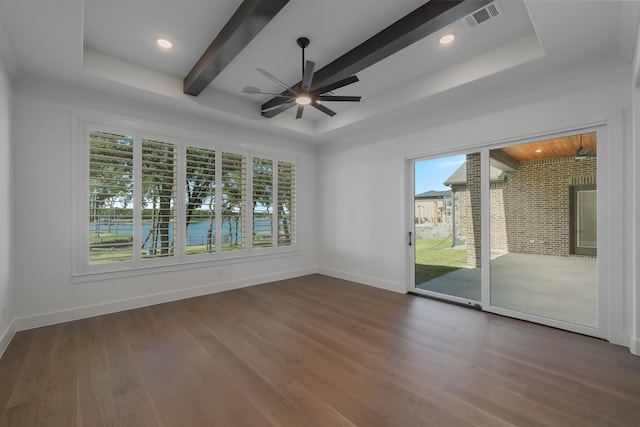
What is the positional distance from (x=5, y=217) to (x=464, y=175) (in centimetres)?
552

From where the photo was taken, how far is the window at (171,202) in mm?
3621

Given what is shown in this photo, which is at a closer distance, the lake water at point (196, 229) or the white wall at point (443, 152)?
the white wall at point (443, 152)

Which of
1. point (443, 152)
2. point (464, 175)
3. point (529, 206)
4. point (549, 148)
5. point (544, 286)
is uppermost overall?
point (443, 152)

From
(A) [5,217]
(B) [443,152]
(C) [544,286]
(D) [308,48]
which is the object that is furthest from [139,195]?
(C) [544,286]

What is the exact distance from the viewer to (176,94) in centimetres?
378

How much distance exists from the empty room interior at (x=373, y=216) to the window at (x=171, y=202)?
0.03 m

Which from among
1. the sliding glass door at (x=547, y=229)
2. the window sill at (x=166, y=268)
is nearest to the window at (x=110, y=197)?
the window sill at (x=166, y=268)

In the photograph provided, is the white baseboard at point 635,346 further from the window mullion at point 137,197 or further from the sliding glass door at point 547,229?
the window mullion at point 137,197

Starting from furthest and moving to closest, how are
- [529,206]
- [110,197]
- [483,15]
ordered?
[110,197] → [529,206] → [483,15]

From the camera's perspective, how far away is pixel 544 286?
3350mm

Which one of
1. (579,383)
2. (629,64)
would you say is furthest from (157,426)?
(629,64)

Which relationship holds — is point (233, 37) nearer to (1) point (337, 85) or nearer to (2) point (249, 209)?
(1) point (337, 85)

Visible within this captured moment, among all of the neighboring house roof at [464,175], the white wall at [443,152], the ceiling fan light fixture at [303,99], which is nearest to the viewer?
the white wall at [443,152]

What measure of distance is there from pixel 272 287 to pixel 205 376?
2.71 meters
